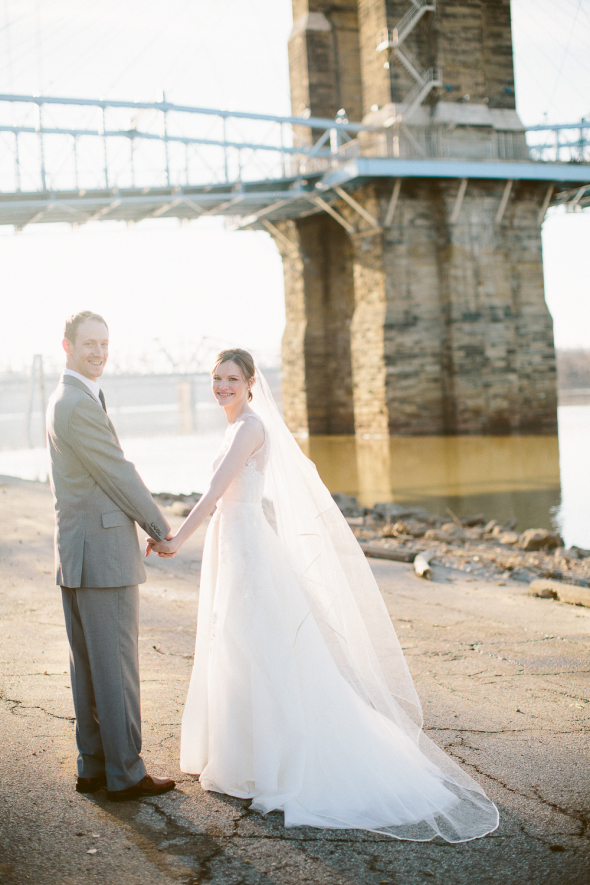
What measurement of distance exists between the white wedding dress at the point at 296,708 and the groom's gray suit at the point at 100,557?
0.31 metres

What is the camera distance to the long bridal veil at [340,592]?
3102 millimetres

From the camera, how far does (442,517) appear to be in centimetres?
1214

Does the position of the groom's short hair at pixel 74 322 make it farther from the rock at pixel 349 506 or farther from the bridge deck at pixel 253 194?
the bridge deck at pixel 253 194

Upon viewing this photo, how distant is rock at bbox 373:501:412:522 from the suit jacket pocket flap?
28.6ft

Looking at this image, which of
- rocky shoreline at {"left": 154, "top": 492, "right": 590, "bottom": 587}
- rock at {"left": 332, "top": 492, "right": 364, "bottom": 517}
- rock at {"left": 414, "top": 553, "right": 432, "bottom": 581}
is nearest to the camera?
rock at {"left": 414, "top": 553, "right": 432, "bottom": 581}

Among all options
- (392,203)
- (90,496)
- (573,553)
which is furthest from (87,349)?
(392,203)

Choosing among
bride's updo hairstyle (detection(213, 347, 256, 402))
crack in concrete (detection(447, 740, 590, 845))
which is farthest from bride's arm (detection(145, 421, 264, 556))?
crack in concrete (detection(447, 740, 590, 845))

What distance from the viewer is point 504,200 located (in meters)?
26.1

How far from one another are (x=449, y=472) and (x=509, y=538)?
26.6ft

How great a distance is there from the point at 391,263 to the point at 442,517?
49.5ft

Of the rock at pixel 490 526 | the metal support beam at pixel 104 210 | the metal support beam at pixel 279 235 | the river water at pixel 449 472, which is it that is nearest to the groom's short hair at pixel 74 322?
the rock at pixel 490 526

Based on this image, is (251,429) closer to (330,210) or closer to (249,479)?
(249,479)

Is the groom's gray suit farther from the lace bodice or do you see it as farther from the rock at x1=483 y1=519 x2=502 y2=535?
the rock at x1=483 y1=519 x2=502 y2=535

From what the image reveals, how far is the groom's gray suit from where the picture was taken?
2.82 meters
